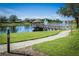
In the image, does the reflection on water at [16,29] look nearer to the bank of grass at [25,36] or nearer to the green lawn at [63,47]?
the bank of grass at [25,36]

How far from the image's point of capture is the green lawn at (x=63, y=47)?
3340mm

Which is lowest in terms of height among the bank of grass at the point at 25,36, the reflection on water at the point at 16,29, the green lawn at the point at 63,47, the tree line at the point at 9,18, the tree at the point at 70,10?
the green lawn at the point at 63,47

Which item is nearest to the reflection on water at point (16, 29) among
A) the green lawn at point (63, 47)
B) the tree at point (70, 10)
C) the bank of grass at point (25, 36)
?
the bank of grass at point (25, 36)

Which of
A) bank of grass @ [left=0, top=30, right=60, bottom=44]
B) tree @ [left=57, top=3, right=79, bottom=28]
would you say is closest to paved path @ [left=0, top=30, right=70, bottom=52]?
bank of grass @ [left=0, top=30, right=60, bottom=44]

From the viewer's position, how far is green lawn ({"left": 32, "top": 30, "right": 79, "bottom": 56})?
131 inches

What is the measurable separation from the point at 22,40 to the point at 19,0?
0.38 meters

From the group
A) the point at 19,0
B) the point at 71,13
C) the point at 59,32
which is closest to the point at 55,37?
the point at 59,32

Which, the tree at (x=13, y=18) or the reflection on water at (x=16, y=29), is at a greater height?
the tree at (x=13, y=18)

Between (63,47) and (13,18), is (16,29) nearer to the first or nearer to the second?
(13,18)

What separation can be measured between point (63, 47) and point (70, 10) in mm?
361

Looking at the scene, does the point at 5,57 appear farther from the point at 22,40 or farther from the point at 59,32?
the point at 59,32

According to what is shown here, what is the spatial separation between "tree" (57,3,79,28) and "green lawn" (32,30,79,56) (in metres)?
0.14

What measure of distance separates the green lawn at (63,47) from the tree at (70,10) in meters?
0.14

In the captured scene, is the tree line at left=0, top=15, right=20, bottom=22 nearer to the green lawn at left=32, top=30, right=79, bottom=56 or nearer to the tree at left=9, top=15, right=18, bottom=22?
the tree at left=9, top=15, right=18, bottom=22
